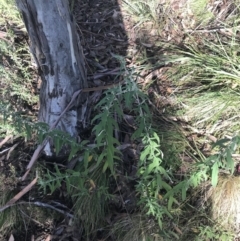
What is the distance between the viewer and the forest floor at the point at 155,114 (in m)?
2.55

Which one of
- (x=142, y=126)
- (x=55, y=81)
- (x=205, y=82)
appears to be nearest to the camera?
(x=142, y=126)

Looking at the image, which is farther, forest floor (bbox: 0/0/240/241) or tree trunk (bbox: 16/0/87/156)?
forest floor (bbox: 0/0/240/241)

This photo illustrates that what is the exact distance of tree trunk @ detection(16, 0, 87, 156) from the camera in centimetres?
236

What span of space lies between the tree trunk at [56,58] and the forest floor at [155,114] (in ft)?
0.77

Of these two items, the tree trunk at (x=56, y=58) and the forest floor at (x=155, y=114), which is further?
the forest floor at (x=155, y=114)

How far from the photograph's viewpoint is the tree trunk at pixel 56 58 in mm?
2359

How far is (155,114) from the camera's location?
295cm

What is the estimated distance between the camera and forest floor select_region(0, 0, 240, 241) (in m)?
2.55

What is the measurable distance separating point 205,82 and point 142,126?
3.53ft

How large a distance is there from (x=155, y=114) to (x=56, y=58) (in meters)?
0.82

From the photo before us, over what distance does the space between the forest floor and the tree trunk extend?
0.23 meters

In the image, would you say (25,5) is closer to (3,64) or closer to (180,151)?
(3,64)

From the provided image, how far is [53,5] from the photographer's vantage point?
2.33m

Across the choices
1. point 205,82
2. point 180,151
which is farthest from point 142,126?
point 205,82
